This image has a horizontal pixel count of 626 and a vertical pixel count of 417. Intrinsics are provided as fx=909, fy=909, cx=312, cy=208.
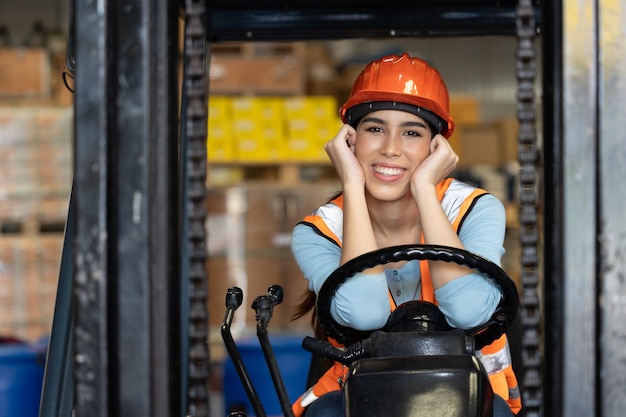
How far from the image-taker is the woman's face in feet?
7.75

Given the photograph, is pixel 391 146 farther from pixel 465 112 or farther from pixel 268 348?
pixel 465 112

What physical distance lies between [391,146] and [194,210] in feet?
3.26

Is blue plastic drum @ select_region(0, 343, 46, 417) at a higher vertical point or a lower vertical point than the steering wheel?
lower

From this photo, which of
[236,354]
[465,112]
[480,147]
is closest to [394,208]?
[236,354]

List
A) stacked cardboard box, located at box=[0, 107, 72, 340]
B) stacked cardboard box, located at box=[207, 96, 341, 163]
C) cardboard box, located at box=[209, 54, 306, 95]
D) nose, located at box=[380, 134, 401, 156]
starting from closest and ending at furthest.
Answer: nose, located at box=[380, 134, 401, 156] → stacked cardboard box, located at box=[0, 107, 72, 340] → stacked cardboard box, located at box=[207, 96, 341, 163] → cardboard box, located at box=[209, 54, 306, 95]

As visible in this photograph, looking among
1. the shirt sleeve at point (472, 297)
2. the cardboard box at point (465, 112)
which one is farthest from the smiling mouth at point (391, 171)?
the cardboard box at point (465, 112)

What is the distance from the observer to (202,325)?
145cm

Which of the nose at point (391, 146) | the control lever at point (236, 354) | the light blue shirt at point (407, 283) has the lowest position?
the control lever at point (236, 354)

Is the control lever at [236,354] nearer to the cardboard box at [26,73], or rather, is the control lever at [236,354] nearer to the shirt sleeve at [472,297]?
the shirt sleeve at [472,297]

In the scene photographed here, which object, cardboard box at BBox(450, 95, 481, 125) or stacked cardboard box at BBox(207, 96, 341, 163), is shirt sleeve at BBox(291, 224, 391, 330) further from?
cardboard box at BBox(450, 95, 481, 125)

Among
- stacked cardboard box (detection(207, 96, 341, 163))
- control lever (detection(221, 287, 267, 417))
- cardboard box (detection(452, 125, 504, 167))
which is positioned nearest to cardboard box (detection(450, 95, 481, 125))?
cardboard box (detection(452, 125, 504, 167))

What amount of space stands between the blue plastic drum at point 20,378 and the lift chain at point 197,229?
2.52m

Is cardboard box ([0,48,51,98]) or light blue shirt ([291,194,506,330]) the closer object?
light blue shirt ([291,194,506,330])

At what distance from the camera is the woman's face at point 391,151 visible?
236 cm
